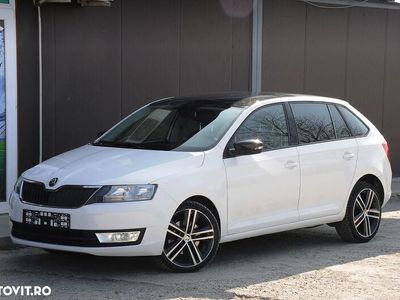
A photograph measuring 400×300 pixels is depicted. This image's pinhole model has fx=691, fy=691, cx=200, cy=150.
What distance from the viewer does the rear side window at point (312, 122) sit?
7.32 metres

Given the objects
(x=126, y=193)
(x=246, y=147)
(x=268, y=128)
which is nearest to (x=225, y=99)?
(x=268, y=128)

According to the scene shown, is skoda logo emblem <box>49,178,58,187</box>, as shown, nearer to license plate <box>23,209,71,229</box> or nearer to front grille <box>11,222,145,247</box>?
license plate <box>23,209,71,229</box>

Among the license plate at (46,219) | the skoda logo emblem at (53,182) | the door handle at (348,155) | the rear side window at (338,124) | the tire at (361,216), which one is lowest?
the tire at (361,216)

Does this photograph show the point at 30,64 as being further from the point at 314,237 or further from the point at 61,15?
the point at 314,237

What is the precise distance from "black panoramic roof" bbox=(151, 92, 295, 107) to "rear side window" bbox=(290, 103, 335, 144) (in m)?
0.29

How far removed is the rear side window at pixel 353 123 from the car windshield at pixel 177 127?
61.9 inches

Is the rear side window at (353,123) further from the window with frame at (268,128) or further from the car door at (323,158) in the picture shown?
the window with frame at (268,128)

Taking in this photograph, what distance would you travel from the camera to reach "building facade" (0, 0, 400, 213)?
9.28m

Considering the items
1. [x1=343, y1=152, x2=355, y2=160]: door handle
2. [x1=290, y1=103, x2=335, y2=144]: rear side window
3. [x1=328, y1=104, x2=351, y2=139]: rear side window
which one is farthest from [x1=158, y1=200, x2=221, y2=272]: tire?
[x1=328, y1=104, x2=351, y2=139]: rear side window

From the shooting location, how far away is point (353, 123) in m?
7.89

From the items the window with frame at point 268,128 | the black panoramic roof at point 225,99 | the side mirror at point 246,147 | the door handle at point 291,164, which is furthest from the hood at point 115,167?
the door handle at point 291,164

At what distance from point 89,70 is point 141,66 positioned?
2.68ft

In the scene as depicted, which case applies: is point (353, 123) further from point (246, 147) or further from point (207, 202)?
point (207, 202)

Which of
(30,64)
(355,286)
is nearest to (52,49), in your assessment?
(30,64)
